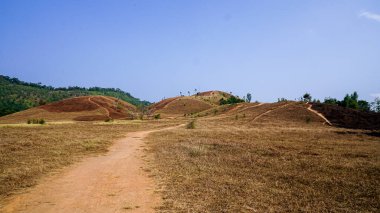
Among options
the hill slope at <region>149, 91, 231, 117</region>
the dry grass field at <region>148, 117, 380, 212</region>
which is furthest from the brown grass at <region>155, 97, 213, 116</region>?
the dry grass field at <region>148, 117, 380, 212</region>

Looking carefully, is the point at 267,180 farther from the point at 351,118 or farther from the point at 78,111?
the point at 78,111

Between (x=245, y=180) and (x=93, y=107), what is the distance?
6937cm

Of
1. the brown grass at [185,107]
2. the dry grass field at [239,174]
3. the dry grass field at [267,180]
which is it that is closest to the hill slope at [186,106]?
the brown grass at [185,107]

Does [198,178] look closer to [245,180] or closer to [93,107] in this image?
[245,180]

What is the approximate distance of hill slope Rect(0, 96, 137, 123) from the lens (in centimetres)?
6439

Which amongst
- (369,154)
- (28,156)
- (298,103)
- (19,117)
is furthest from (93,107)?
(369,154)

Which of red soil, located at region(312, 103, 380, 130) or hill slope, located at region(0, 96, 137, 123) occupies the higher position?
hill slope, located at region(0, 96, 137, 123)

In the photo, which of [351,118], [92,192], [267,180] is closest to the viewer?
[92,192]

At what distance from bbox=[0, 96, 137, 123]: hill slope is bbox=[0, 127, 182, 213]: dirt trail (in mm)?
51841

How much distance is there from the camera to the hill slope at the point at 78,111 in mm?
64394

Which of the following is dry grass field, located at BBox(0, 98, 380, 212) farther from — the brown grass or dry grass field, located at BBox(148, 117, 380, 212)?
the brown grass

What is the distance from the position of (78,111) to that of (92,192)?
67472mm

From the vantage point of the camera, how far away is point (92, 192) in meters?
9.50

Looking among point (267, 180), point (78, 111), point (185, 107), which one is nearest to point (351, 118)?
point (267, 180)
